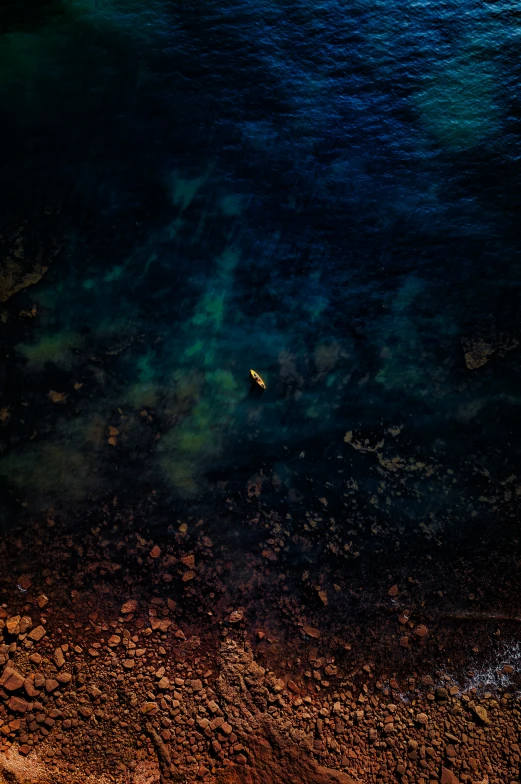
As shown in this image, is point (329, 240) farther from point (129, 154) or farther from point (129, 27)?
point (129, 27)

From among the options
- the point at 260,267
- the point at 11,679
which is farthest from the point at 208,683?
the point at 260,267

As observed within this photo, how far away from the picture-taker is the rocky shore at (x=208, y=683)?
13.6 meters

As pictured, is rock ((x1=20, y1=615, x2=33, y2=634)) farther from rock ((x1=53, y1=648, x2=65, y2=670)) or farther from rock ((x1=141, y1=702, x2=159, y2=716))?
rock ((x1=141, y1=702, x2=159, y2=716))

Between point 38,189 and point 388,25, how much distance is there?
20005mm

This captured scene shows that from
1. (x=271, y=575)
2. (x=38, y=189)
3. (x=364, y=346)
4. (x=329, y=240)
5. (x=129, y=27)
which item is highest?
(x=129, y=27)

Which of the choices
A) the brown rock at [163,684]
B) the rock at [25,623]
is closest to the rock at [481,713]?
the brown rock at [163,684]

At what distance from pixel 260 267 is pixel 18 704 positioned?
15198 millimetres

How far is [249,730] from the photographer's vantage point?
1402 cm

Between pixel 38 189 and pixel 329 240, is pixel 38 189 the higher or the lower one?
the higher one

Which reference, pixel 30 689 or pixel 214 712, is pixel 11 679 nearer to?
pixel 30 689

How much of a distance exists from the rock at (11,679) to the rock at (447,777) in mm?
10083

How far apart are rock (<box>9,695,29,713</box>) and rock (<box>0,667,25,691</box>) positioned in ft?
0.74

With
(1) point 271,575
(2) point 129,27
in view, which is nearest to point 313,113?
(2) point 129,27

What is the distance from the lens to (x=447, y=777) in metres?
14.1
